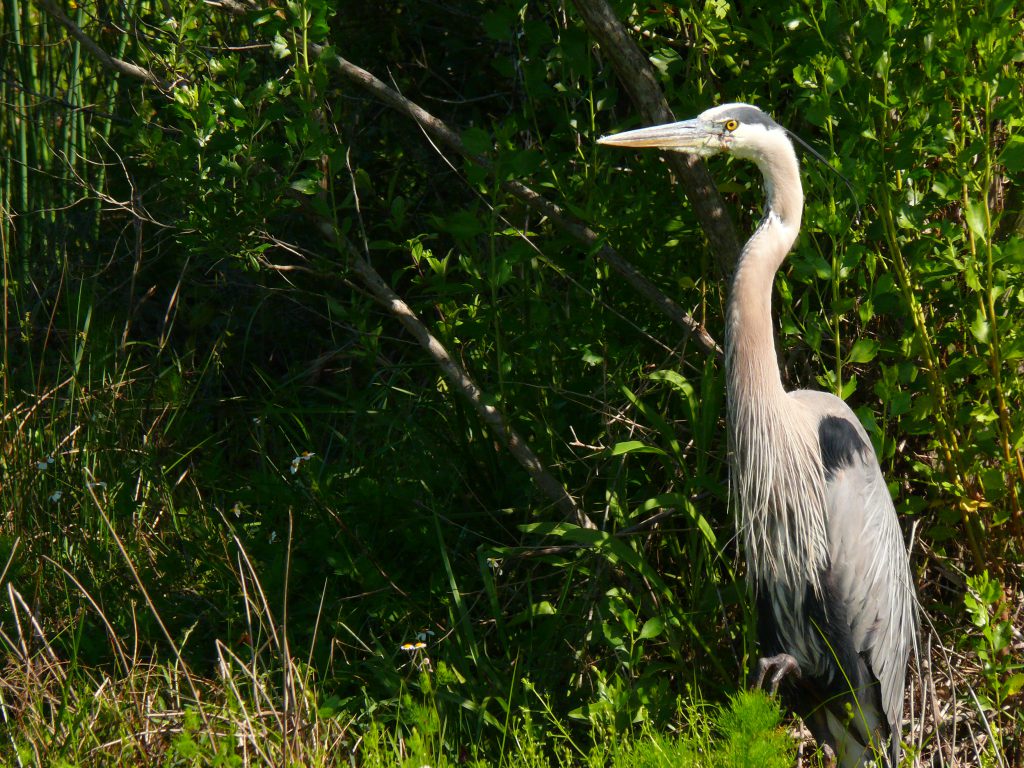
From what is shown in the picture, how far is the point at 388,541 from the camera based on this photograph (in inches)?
144

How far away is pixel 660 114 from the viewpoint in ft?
10.5

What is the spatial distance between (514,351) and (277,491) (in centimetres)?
87

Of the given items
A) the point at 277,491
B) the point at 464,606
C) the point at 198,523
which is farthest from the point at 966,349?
the point at 198,523

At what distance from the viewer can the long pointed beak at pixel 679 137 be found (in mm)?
2945

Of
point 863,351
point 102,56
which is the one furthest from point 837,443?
point 102,56

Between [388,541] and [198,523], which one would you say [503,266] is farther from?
[198,523]

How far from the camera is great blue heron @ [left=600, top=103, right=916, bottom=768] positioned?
3.05 meters

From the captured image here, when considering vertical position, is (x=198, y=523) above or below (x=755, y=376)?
below

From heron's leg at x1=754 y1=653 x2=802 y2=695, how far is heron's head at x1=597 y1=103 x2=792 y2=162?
1297 millimetres

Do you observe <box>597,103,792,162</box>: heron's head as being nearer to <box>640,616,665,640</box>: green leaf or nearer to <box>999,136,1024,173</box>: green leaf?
<box>999,136,1024,173</box>: green leaf

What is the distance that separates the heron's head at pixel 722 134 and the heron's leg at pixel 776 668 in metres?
1.30

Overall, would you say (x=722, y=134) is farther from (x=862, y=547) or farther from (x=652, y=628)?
(x=652, y=628)

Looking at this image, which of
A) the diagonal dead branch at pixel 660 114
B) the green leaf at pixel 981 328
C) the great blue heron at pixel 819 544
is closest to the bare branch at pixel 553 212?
the diagonal dead branch at pixel 660 114

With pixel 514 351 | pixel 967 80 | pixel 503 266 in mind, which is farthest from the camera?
pixel 514 351
